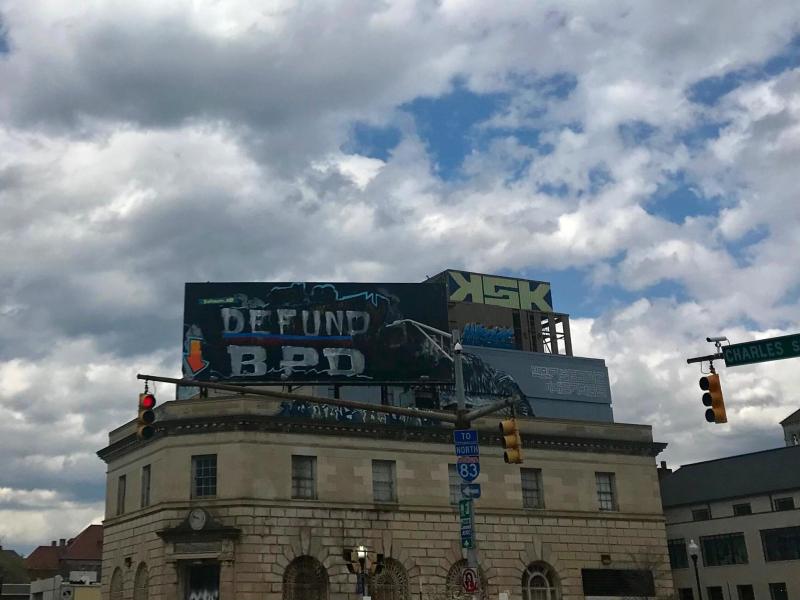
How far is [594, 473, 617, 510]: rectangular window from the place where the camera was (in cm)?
5274

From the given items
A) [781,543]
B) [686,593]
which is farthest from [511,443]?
[686,593]

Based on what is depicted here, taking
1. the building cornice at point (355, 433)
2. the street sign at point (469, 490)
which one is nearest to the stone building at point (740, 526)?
the building cornice at point (355, 433)

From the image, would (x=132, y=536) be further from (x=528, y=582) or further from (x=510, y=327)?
(x=510, y=327)

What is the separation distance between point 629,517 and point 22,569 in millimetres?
93963

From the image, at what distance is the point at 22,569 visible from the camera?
121000mm

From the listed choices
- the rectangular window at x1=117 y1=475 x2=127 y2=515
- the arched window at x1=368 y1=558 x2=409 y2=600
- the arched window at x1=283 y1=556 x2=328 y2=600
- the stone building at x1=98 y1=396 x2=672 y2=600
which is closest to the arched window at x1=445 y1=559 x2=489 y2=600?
the stone building at x1=98 y1=396 x2=672 y2=600

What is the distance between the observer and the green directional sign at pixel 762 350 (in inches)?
874

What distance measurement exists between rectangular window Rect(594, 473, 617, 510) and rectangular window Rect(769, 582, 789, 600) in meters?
13.6

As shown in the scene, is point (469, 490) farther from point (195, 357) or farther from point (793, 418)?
point (793, 418)

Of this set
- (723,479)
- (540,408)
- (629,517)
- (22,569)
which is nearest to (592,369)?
(540,408)

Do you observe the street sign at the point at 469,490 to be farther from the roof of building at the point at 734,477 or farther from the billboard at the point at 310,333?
the roof of building at the point at 734,477

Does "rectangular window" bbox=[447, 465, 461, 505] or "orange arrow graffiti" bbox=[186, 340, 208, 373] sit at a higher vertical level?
"orange arrow graffiti" bbox=[186, 340, 208, 373]

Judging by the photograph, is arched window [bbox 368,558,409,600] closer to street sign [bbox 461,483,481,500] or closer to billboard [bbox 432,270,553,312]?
street sign [bbox 461,483,481,500]

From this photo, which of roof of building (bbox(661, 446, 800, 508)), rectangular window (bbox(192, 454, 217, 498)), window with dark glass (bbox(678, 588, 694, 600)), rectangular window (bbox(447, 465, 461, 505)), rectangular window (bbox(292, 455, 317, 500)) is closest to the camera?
rectangular window (bbox(192, 454, 217, 498))
